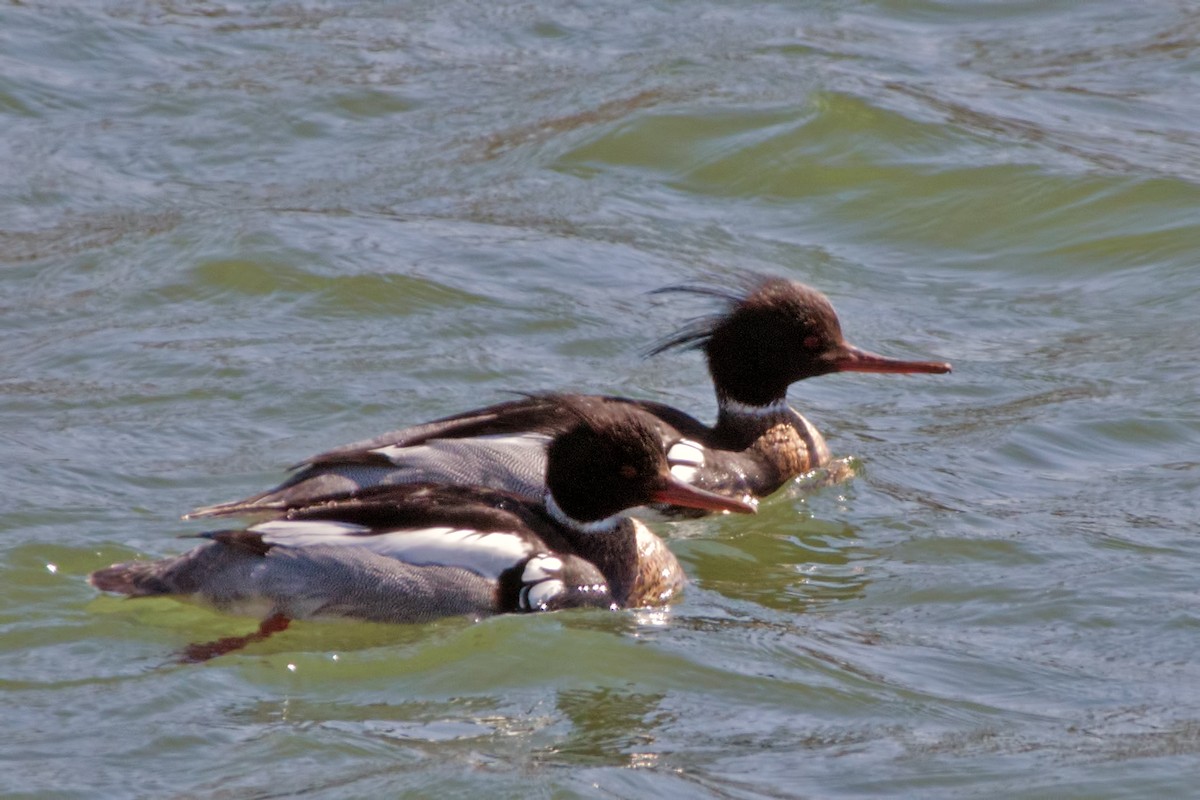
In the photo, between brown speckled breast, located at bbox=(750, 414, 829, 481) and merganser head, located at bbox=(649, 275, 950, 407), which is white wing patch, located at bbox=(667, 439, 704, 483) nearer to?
brown speckled breast, located at bbox=(750, 414, 829, 481)

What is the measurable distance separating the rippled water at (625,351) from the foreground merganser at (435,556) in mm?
143

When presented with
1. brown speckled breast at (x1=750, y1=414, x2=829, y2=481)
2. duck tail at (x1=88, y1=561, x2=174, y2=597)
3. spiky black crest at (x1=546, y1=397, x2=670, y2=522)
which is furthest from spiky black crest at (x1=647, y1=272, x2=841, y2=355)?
duck tail at (x1=88, y1=561, x2=174, y2=597)

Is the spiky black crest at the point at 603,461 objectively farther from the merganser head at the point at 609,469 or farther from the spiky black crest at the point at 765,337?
the spiky black crest at the point at 765,337

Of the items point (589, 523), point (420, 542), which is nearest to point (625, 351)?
point (589, 523)

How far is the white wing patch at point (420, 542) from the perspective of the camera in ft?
22.0

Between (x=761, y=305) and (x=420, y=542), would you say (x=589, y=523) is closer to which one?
(x=420, y=542)

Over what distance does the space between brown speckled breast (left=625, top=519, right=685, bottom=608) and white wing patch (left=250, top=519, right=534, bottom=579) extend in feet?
1.67

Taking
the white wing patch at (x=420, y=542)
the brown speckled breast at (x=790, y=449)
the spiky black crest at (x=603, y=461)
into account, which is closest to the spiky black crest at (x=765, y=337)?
the brown speckled breast at (x=790, y=449)

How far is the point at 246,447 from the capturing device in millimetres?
8680

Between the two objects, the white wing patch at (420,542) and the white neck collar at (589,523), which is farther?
the white neck collar at (589,523)

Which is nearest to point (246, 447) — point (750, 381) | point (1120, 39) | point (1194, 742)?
point (750, 381)

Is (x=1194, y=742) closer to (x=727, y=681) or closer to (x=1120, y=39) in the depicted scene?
(x=727, y=681)

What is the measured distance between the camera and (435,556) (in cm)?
671

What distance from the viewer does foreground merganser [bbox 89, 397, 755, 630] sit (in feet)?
21.9
